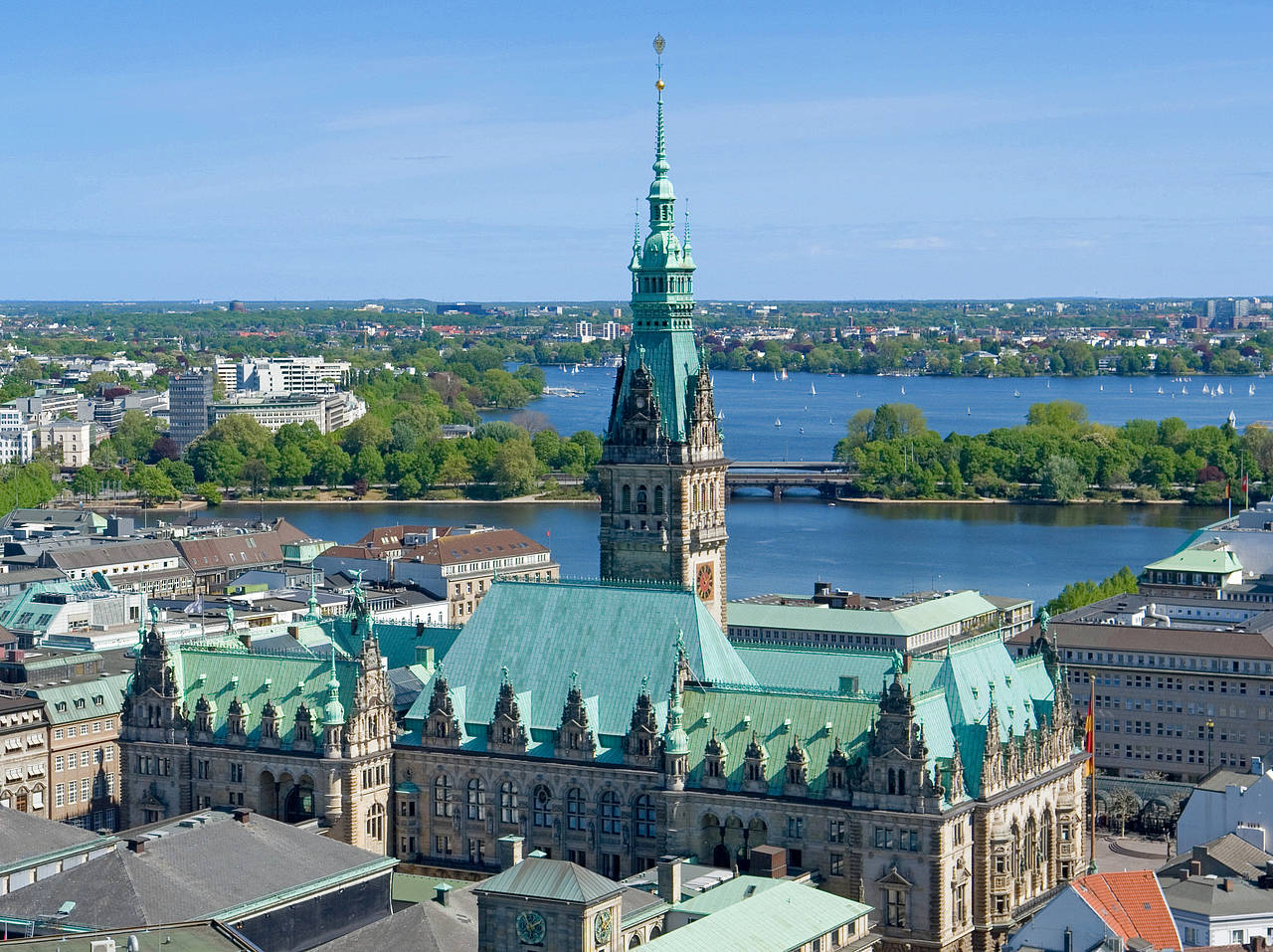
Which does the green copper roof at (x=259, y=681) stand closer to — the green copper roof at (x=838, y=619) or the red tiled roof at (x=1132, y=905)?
the red tiled roof at (x=1132, y=905)

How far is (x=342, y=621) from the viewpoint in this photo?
339 feet

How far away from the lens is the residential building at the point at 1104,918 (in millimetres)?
72500

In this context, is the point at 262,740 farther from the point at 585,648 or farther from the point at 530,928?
the point at 530,928

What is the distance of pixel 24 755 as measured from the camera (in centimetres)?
10319

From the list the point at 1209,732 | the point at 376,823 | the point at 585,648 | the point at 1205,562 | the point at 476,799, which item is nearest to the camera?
the point at 476,799

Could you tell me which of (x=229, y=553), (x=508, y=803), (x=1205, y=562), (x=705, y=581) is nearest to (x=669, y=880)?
(x=508, y=803)

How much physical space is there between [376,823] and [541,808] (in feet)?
22.7

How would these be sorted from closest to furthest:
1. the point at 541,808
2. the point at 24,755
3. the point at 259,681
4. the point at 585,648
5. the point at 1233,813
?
the point at 541,808
the point at 585,648
the point at 259,681
the point at 1233,813
the point at 24,755

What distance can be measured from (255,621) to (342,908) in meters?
60.8

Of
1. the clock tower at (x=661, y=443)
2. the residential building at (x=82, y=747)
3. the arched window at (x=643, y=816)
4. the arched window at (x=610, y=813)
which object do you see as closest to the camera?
the arched window at (x=643, y=816)

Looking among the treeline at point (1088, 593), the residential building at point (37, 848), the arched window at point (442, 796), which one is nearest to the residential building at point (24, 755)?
the residential building at point (37, 848)

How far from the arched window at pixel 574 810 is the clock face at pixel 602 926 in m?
18.2

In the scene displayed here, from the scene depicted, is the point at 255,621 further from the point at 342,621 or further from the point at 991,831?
the point at 991,831

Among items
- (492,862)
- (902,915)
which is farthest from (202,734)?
(902,915)
